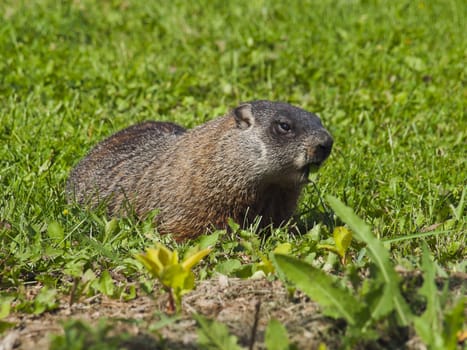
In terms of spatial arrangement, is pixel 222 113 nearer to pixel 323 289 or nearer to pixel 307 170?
pixel 307 170

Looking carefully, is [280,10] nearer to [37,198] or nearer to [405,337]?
[37,198]

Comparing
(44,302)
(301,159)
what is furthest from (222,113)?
(44,302)

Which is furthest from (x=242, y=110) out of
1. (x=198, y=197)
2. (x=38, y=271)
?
(x=38, y=271)

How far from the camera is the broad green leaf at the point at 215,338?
2523mm

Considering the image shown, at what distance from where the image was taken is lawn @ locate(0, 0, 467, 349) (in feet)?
10.1

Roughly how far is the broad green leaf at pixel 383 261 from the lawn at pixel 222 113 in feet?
0.09

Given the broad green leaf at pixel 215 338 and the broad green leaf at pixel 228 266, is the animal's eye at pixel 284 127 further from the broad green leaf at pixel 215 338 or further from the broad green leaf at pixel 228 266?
the broad green leaf at pixel 215 338

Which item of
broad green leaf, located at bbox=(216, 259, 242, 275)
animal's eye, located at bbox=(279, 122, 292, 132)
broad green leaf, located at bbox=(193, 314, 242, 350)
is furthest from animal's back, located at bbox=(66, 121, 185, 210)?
broad green leaf, located at bbox=(193, 314, 242, 350)

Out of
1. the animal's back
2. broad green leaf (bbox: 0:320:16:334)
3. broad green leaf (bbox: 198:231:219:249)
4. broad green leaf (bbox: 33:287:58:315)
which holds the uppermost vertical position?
broad green leaf (bbox: 0:320:16:334)

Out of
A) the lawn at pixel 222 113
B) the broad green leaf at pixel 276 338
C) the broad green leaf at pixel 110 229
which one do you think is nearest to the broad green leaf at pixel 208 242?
the lawn at pixel 222 113

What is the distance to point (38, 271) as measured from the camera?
364 cm

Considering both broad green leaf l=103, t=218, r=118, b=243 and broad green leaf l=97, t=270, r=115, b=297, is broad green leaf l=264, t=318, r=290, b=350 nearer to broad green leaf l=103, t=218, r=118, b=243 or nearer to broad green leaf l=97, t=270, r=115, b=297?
broad green leaf l=97, t=270, r=115, b=297

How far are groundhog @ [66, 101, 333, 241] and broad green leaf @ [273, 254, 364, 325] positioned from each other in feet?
5.40

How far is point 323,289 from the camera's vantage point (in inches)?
111
